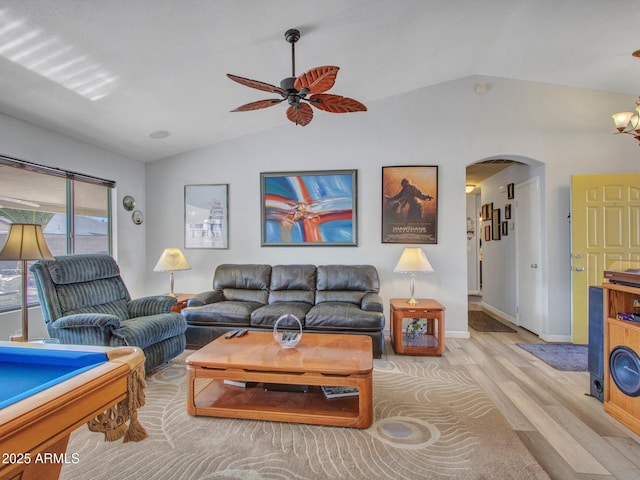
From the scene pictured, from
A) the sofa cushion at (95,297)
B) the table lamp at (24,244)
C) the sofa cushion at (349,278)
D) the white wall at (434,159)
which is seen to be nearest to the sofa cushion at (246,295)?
the white wall at (434,159)

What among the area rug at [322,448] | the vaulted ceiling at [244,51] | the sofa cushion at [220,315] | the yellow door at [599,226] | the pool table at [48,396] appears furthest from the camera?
the yellow door at [599,226]

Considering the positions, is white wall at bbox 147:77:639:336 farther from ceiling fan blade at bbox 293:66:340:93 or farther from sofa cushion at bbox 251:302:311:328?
ceiling fan blade at bbox 293:66:340:93

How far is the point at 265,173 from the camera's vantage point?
4.36m

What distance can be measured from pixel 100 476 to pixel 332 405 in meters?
1.32

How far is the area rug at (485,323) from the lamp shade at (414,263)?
5.27ft

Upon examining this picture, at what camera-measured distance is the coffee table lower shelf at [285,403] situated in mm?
1974

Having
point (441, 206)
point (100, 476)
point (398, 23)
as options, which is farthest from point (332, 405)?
point (398, 23)

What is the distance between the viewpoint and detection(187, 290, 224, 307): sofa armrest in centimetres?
361

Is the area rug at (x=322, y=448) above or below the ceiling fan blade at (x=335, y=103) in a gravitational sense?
below

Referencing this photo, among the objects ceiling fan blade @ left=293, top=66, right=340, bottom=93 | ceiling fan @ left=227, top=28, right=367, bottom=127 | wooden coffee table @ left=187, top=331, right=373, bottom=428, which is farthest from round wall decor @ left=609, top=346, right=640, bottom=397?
ceiling fan blade @ left=293, top=66, right=340, bottom=93

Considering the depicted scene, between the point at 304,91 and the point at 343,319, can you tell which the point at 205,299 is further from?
the point at 304,91

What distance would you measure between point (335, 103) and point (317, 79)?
1.38 feet

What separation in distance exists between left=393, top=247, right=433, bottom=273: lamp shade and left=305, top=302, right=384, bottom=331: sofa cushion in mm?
624

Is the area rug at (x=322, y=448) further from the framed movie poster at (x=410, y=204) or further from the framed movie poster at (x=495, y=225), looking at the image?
the framed movie poster at (x=495, y=225)
